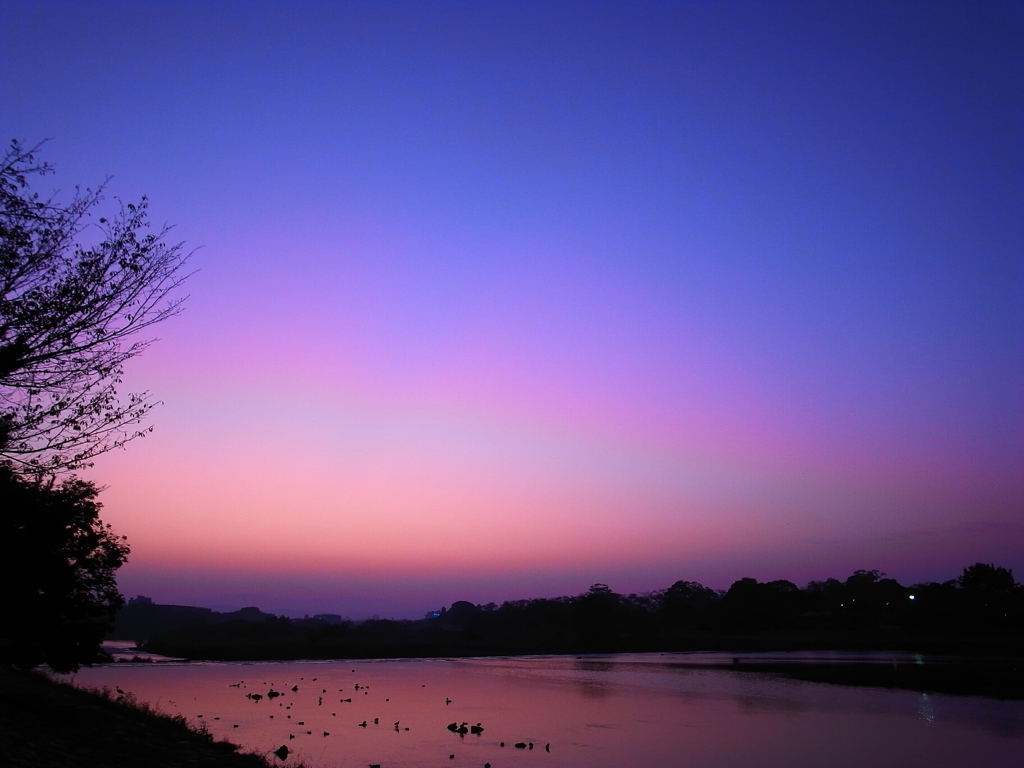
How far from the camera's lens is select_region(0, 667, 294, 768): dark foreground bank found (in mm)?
10750

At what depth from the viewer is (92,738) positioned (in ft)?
42.9

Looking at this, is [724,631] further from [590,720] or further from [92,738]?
[92,738]

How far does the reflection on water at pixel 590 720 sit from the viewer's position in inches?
835

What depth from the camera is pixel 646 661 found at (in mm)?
66312

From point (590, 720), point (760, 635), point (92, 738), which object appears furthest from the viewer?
point (760, 635)

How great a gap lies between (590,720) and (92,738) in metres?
19.7

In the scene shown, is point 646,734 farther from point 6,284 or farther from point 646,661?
point 646,661

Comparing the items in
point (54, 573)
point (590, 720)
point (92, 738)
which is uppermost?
point (54, 573)

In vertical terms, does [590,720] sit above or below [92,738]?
below

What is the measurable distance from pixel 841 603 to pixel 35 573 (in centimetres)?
11571

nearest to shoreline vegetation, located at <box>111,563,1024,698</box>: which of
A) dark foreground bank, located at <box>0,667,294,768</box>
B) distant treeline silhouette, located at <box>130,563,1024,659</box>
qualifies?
distant treeline silhouette, located at <box>130,563,1024,659</box>

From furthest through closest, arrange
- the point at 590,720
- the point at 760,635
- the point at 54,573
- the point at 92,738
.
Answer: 1. the point at 760,635
2. the point at 590,720
3. the point at 54,573
4. the point at 92,738

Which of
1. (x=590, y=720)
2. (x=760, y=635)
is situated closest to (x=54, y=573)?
(x=590, y=720)

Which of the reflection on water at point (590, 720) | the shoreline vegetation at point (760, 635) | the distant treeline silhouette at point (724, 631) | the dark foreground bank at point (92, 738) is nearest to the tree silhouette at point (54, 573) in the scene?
the dark foreground bank at point (92, 738)
